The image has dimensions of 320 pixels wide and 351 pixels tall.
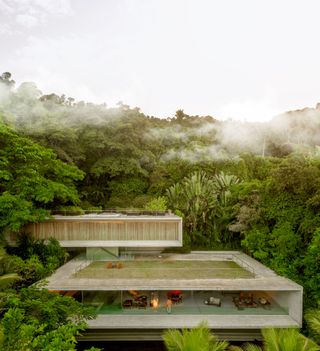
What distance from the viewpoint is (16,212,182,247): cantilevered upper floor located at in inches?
837

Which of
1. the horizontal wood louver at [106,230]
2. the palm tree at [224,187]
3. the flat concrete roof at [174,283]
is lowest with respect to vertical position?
the flat concrete roof at [174,283]

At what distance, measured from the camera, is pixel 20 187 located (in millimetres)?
18484

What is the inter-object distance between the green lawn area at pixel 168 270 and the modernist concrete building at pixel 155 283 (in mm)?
55

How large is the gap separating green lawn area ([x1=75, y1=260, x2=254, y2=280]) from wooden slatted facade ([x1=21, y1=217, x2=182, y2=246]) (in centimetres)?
168

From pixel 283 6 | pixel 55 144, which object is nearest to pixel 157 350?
pixel 55 144

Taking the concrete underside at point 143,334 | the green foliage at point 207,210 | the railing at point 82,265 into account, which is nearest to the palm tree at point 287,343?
the concrete underside at point 143,334

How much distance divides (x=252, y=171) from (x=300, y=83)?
1582cm

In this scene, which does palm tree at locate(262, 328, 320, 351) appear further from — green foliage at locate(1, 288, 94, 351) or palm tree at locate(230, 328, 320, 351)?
green foliage at locate(1, 288, 94, 351)

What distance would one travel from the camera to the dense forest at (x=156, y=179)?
658 inches

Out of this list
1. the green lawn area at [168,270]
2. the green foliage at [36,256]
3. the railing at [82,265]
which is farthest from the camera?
the railing at [82,265]

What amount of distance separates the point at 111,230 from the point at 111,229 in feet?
0.24

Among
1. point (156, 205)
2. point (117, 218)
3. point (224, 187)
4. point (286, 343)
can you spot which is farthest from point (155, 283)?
point (224, 187)

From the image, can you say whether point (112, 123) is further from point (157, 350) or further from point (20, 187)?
point (157, 350)

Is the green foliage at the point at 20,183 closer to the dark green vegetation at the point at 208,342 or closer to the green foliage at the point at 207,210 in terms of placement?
the green foliage at the point at 207,210
